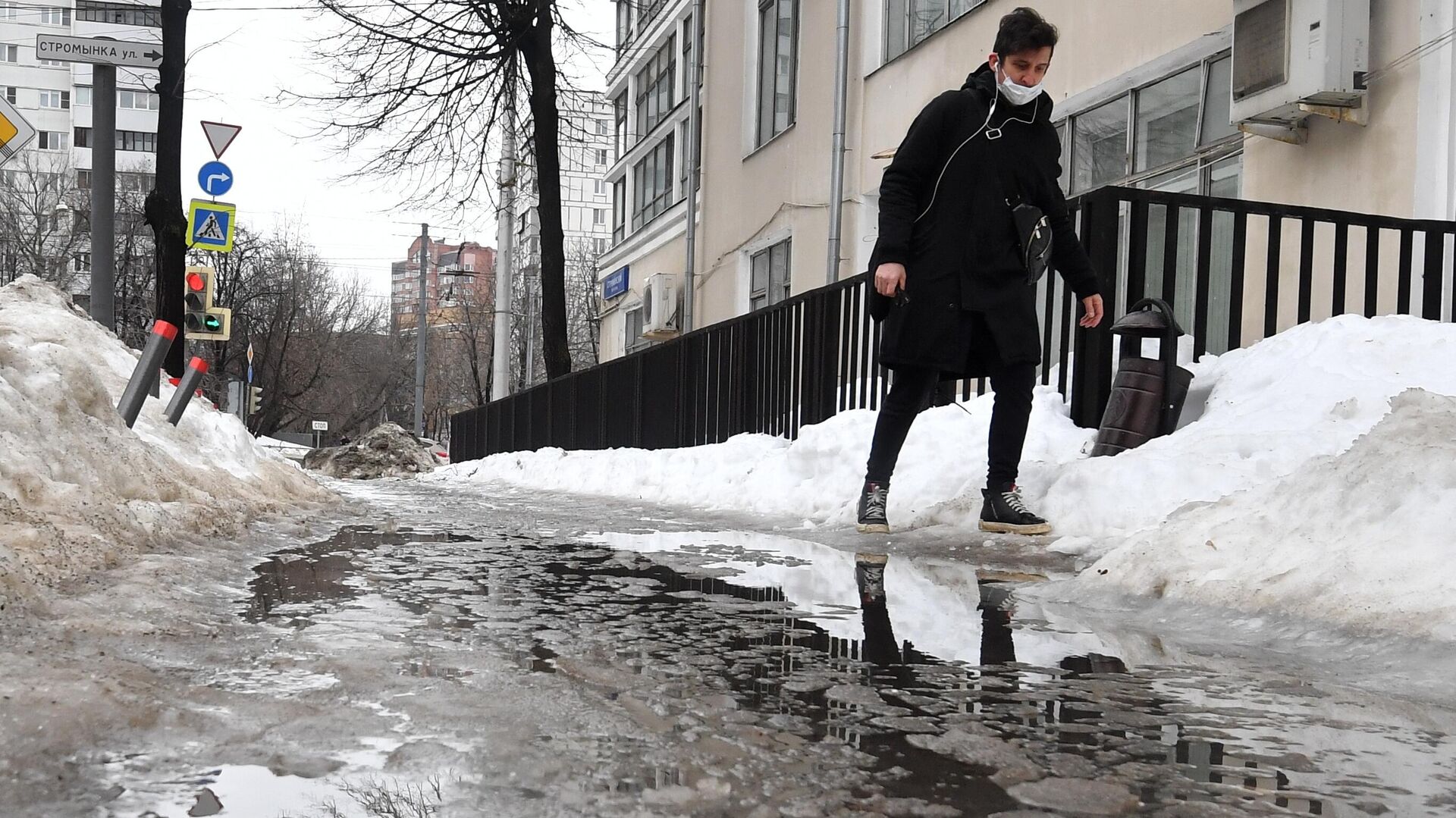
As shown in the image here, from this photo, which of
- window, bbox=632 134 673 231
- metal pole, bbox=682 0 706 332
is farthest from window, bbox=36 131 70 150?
metal pole, bbox=682 0 706 332

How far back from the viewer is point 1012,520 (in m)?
5.54

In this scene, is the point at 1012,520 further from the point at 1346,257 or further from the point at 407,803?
the point at 407,803

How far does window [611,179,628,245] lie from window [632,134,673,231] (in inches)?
30.4

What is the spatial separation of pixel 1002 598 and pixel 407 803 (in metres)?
2.61

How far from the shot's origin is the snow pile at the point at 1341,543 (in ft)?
10.4

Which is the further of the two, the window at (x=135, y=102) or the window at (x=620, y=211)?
the window at (x=135, y=102)

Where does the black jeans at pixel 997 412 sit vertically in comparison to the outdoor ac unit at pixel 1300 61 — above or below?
below

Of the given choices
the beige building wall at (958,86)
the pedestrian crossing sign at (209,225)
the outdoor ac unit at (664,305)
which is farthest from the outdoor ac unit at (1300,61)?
the outdoor ac unit at (664,305)

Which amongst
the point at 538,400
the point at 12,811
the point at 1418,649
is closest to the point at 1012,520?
the point at 1418,649

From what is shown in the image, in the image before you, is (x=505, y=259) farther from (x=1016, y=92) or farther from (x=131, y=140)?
(x=131, y=140)

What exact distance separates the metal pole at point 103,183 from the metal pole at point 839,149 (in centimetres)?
821

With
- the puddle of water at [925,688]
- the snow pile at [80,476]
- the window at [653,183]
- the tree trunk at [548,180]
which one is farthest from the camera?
the window at [653,183]

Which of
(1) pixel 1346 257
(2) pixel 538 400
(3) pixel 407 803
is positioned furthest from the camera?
(2) pixel 538 400

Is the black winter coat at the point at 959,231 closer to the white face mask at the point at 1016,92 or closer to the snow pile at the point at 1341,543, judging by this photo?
the white face mask at the point at 1016,92
